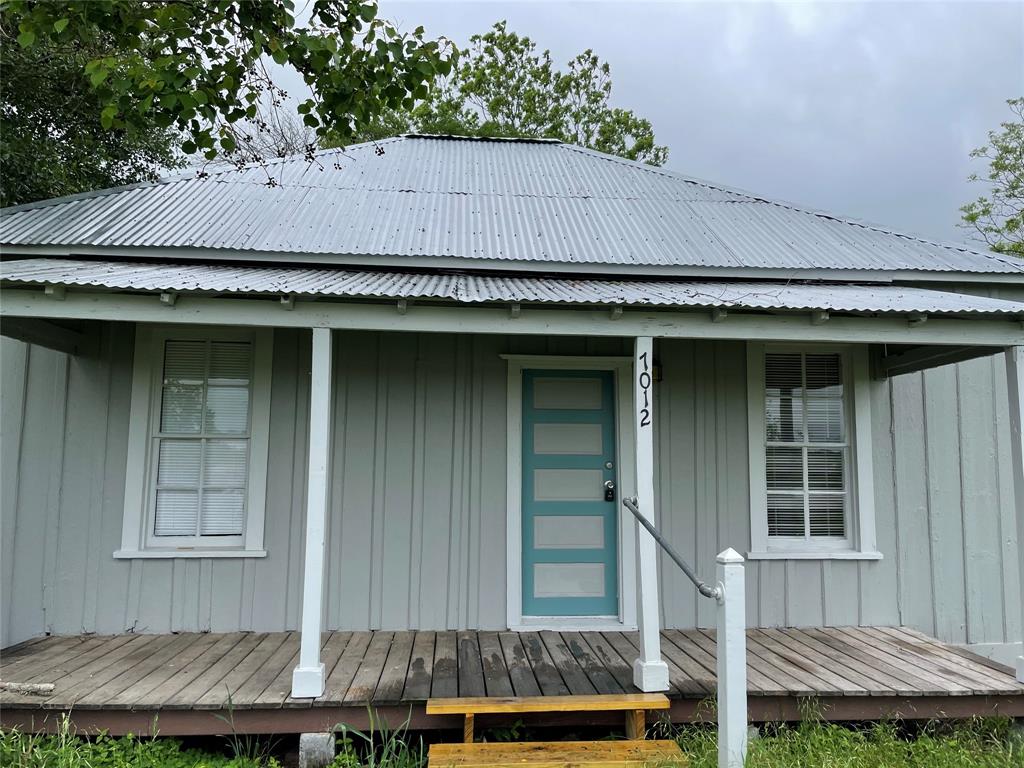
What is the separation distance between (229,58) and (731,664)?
16.0ft

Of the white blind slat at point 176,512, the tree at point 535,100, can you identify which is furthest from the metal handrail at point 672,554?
the tree at point 535,100

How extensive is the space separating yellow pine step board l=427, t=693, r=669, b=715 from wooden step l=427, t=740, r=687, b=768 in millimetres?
160

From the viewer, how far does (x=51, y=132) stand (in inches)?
420

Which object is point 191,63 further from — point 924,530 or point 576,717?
point 924,530

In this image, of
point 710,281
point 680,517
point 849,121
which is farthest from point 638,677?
point 849,121

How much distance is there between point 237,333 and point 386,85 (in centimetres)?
220

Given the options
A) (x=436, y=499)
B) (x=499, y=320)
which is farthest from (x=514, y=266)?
(x=436, y=499)

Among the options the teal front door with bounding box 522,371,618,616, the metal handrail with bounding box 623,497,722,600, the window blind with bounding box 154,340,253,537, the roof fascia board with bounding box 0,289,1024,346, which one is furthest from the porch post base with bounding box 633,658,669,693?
the window blind with bounding box 154,340,253,537

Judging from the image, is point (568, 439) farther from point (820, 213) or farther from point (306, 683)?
point (820, 213)

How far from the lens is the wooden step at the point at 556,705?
3.31 m

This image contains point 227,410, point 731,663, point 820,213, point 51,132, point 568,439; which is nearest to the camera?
point 731,663

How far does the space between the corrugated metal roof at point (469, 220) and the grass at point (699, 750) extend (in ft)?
10.7

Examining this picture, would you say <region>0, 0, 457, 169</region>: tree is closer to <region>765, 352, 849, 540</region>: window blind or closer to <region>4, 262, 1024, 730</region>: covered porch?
<region>4, 262, 1024, 730</region>: covered porch

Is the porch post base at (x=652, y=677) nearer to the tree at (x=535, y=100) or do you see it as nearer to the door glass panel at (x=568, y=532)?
the door glass panel at (x=568, y=532)
